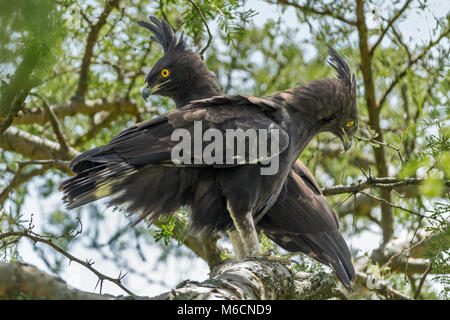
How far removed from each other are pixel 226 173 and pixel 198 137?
1.27ft

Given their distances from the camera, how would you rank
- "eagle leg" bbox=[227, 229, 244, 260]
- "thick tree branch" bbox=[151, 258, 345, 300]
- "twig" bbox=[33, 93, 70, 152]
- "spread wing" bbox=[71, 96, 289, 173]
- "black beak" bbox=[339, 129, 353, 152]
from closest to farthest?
"thick tree branch" bbox=[151, 258, 345, 300], "spread wing" bbox=[71, 96, 289, 173], "eagle leg" bbox=[227, 229, 244, 260], "black beak" bbox=[339, 129, 353, 152], "twig" bbox=[33, 93, 70, 152]

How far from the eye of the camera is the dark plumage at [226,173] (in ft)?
12.5

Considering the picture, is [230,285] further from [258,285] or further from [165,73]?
[165,73]

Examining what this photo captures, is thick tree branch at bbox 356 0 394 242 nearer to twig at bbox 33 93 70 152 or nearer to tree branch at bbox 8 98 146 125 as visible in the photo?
tree branch at bbox 8 98 146 125

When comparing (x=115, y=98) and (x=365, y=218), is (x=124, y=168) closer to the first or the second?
(x=115, y=98)

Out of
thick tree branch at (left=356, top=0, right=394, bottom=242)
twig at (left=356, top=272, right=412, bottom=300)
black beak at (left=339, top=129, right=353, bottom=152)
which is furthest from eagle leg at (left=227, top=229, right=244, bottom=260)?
thick tree branch at (left=356, top=0, right=394, bottom=242)

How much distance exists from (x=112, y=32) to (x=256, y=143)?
8.84ft

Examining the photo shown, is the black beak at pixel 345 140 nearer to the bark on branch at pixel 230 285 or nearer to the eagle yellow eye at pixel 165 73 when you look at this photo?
the bark on branch at pixel 230 285

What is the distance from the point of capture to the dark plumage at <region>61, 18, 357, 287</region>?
3809 mm

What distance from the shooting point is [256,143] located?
4.00 m

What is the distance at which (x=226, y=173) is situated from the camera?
161 inches

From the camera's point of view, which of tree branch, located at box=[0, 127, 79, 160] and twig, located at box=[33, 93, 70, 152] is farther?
tree branch, located at box=[0, 127, 79, 160]

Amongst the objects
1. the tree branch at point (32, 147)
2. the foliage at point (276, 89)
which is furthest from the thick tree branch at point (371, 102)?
the tree branch at point (32, 147)

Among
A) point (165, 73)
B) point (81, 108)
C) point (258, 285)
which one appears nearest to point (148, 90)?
point (165, 73)
